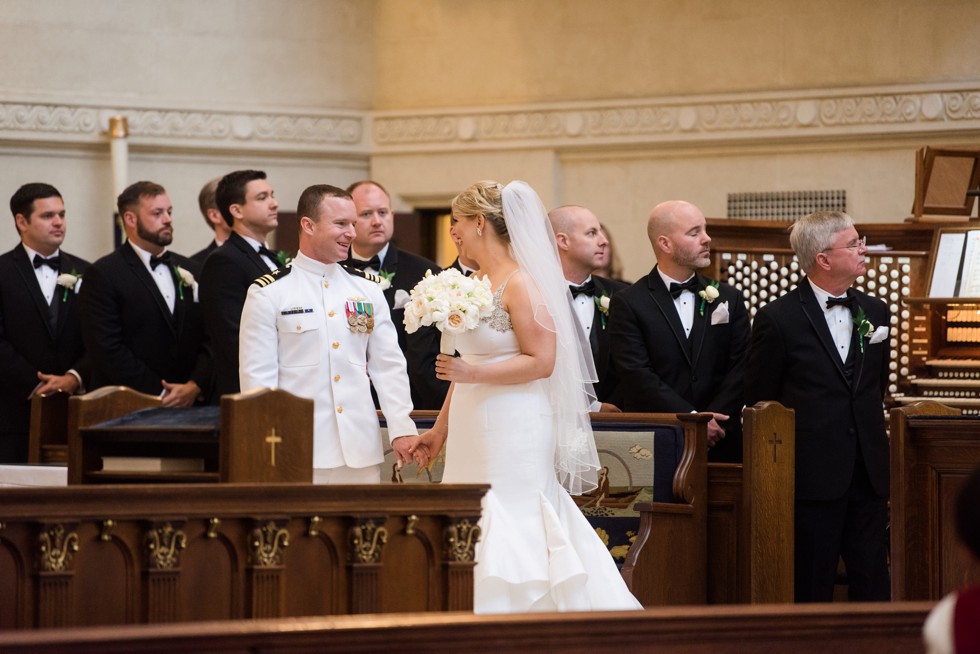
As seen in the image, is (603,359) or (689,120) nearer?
(603,359)

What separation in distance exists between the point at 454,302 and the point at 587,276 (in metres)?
2.50

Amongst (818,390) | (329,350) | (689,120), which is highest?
(689,120)

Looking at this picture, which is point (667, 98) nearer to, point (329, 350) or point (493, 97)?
point (493, 97)

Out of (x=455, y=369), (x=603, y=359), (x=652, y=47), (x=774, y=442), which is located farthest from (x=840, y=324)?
(x=652, y=47)

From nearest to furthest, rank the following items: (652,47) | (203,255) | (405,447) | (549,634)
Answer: (549,634) → (405,447) → (203,255) → (652,47)

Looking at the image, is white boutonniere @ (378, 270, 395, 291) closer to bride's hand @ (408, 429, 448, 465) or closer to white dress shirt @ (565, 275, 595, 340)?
white dress shirt @ (565, 275, 595, 340)

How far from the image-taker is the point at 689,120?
10.7m

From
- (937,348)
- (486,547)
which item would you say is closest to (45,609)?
(486,547)

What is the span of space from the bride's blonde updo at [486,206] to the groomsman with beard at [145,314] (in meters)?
2.54

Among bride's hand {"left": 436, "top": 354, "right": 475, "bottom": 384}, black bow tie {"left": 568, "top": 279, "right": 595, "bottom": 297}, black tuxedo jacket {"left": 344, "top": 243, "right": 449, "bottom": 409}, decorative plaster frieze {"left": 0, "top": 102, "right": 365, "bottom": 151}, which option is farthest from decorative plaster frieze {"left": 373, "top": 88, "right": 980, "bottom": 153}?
bride's hand {"left": 436, "top": 354, "right": 475, "bottom": 384}

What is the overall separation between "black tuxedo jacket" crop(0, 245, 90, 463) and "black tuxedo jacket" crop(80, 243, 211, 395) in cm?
61

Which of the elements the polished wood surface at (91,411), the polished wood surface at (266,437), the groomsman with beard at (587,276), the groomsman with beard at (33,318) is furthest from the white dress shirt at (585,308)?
the polished wood surface at (266,437)

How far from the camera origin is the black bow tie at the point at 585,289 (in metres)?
7.12

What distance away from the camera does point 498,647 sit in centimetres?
308
